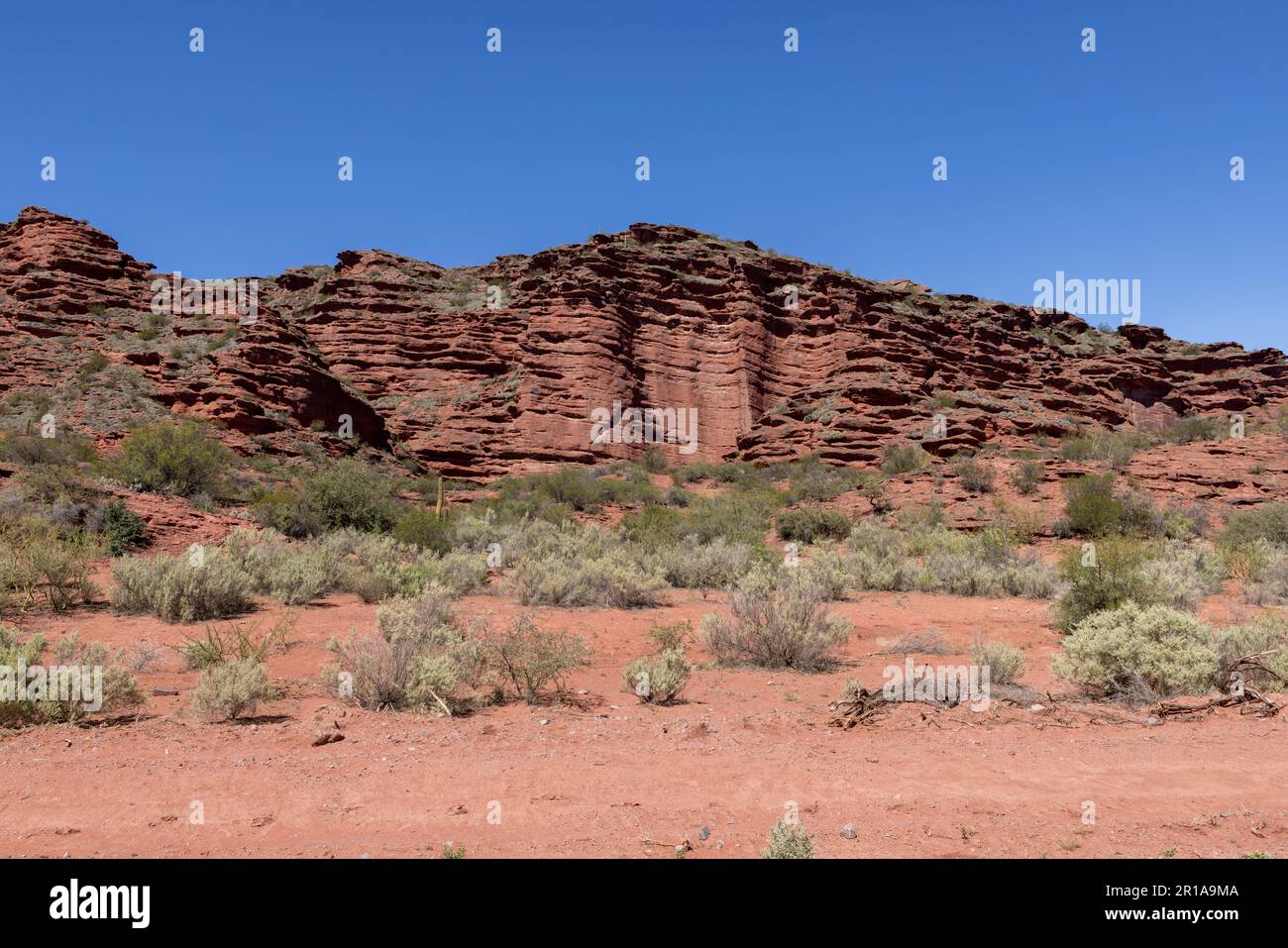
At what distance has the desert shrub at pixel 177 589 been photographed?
7.98m

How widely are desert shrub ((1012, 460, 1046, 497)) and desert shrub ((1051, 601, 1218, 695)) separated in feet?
51.6

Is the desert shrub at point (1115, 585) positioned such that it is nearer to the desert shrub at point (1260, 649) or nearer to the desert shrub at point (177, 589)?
the desert shrub at point (1260, 649)

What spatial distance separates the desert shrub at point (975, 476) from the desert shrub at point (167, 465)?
20.6 meters

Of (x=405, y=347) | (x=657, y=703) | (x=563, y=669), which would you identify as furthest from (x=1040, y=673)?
(x=405, y=347)

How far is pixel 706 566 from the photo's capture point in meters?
12.0

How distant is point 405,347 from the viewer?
3991 centimetres

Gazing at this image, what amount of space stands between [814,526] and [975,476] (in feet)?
20.4

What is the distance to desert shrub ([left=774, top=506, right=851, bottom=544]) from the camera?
18922 millimetres

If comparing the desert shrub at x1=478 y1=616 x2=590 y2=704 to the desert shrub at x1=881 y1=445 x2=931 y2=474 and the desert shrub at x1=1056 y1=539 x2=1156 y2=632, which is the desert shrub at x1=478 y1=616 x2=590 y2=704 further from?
the desert shrub at x1=881 y1=445 x2=931 y2=474

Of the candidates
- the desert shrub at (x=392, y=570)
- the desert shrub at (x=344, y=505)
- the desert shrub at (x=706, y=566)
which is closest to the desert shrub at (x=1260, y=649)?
the desert shrub at (x=706, y=566)

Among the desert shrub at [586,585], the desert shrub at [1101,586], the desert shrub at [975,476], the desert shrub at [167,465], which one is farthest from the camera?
the desert shrub at [975,476]

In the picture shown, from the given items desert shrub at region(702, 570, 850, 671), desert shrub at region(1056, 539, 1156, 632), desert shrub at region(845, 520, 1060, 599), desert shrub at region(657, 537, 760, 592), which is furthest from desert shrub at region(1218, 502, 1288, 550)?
desert shrub at region(702, 570, 850, 671)

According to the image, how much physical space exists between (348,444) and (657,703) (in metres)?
26.0
